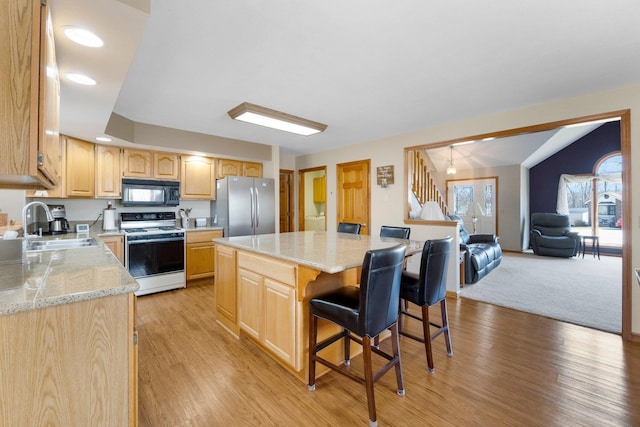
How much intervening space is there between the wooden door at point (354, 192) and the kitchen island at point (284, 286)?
237 centimetres

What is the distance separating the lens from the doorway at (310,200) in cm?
618

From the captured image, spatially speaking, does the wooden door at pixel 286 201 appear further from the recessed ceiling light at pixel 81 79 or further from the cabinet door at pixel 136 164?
the recessed ceiling light at pixel 81 79

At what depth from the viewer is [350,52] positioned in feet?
6.77

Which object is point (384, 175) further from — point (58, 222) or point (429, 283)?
point (58, 222)

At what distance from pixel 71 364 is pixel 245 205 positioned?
362cm

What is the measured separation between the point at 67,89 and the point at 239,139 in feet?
8.87

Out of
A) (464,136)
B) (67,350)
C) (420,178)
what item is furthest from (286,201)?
(67,350)

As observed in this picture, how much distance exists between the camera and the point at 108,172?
12.7ft

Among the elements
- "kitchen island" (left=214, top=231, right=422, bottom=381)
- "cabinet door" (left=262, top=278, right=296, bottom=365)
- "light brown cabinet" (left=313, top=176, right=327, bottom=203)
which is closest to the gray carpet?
"kitchen island" (left=214, top=231, right=422, bottom=381)

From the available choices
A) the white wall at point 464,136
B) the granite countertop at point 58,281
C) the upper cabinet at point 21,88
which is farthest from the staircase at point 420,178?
the upper cabinet at point 21,88

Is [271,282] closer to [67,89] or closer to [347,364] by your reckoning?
[347,364]

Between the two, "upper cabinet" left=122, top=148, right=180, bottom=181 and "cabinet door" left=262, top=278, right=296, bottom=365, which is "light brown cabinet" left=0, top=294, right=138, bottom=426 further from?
"upper cabinet" left=122, top=148, right=180, bottom=181

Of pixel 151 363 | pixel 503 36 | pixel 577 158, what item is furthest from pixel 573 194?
pixel 151 363

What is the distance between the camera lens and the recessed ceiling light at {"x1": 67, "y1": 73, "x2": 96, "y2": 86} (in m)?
1.83
